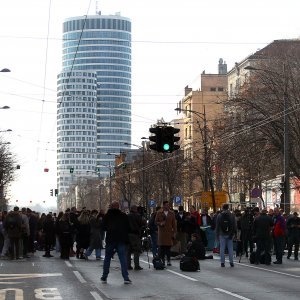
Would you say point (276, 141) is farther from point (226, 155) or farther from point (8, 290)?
point (8, 290)

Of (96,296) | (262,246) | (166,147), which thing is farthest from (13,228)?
(96,296)

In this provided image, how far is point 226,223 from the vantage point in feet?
87.5

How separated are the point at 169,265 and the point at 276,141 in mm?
24841

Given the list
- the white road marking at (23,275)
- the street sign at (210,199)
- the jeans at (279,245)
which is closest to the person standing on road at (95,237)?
the jeans at (279,245)

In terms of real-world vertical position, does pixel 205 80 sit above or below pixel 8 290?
above

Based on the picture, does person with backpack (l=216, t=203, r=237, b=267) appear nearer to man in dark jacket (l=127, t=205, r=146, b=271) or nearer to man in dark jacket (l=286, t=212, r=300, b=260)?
man in dark jacket (l=127, t=205, r=146, b=271)

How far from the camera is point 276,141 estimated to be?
50781mm

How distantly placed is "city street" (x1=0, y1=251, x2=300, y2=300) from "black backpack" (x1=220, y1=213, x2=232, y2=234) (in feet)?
3.32

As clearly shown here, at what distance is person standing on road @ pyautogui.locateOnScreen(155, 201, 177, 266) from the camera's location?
2625 centimetres

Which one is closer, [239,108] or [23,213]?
[23,213]

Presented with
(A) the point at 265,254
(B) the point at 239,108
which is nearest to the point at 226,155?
(B) the point at 239,108

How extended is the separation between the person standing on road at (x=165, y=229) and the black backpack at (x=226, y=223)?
1321mm

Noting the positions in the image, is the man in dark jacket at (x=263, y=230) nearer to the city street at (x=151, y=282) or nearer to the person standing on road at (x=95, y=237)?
the city street at (x=151, y=282)

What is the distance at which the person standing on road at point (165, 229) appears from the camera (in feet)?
86.1
